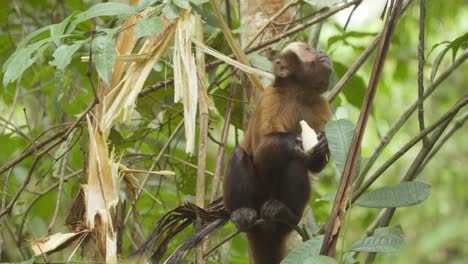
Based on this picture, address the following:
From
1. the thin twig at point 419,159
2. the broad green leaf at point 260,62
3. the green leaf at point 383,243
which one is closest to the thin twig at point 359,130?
the green leaf at point 383,243

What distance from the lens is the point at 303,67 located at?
4.58 m

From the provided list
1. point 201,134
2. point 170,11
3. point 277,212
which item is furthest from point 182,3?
point 277,212

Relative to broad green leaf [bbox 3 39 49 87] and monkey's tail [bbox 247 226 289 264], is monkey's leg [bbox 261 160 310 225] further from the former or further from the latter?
broad green leaf [bbox 3 39 49 87]

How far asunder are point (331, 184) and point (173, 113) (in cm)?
264

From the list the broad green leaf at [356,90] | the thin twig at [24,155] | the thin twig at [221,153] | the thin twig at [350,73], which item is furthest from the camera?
the broad green leaf at [356,90]

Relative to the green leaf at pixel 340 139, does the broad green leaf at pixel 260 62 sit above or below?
above

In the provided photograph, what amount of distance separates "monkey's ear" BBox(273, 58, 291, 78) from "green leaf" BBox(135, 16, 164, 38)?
6.02 feet

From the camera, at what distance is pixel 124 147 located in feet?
17.2

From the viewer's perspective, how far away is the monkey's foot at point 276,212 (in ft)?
13.8

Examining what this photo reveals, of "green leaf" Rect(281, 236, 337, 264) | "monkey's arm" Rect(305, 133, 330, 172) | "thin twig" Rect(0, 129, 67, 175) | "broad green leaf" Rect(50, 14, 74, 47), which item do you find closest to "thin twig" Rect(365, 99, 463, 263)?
"monkey's arm" Rect(305, 133, 330, 172)

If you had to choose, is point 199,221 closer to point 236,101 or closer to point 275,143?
point 275,143

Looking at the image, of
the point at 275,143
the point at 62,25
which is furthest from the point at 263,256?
the point at 62,25

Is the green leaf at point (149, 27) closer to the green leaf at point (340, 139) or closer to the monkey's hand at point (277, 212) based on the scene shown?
the green leaf at point (340, 139)

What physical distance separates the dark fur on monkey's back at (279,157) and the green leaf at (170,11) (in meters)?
1.50
